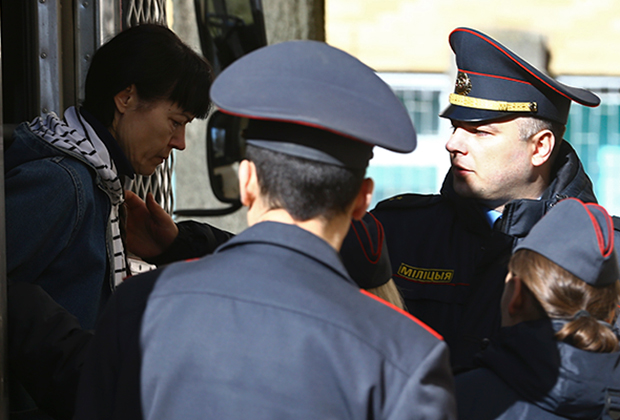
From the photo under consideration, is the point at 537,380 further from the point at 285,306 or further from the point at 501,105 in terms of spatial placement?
the point at 501,105

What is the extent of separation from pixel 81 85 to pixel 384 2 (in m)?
5.32

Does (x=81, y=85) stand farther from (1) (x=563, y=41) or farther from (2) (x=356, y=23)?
(1) (x=563, y=41)

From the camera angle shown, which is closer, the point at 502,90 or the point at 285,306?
the point at 285,306

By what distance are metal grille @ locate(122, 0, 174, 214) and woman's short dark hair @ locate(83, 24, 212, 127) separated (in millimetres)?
914

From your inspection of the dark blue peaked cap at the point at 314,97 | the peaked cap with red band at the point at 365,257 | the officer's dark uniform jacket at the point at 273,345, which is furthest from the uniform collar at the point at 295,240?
the peaked cap with red band at the point at 365,257

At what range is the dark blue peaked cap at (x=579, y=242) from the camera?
1.47m

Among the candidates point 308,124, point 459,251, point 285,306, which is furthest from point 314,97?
point 459,251

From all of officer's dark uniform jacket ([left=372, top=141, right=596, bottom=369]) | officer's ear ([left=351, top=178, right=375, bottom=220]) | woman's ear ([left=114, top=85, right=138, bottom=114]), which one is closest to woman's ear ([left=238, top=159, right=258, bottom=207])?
officer's ear ([left=351, top=178, right=375, bottom=220])

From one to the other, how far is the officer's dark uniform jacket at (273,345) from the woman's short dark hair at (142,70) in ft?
3.10

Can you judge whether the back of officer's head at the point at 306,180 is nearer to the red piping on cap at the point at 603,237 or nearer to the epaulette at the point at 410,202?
the red piping on cap at the point at 603,237

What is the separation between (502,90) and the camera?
2.35 metres

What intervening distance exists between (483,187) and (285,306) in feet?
4.62

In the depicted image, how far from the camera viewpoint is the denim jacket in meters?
1.63

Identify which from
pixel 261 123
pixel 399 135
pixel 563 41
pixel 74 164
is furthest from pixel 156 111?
pixel 563 41
